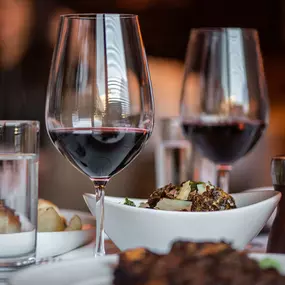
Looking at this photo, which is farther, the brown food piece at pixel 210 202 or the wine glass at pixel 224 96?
the wine glass at pixel 224 96

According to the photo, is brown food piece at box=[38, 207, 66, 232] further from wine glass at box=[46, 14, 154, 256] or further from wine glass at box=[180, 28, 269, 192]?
wine glass at box=[180, 28, 269, 192]

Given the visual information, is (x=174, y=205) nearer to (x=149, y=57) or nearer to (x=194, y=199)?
(x=194, y=199)

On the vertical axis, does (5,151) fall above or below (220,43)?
below

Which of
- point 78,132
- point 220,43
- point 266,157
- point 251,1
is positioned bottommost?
point 266,157

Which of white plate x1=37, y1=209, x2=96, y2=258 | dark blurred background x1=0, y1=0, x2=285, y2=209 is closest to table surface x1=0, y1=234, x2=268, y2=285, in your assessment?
white plate x1=37, y1=209, x2=96, y2=258

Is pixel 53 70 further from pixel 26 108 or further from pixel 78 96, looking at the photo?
pixel 26 108

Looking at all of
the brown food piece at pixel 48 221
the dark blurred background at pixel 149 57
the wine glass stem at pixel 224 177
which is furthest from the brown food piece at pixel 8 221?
the dark blurred background at pixel 149 57

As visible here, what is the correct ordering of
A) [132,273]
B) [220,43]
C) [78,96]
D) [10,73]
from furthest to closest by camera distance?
[10,73]
[220,43]
[78,96]
[132,273]

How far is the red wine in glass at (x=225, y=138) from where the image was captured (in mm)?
1205

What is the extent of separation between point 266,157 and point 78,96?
11.0 ft

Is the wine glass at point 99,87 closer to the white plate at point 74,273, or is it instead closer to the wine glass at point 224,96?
the white plate at point 74,273

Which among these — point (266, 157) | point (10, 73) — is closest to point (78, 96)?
point (10, 73)

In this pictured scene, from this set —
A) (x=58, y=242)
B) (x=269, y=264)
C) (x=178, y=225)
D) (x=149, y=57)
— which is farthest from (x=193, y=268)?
(x=149, y=57)

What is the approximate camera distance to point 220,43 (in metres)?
1.20
